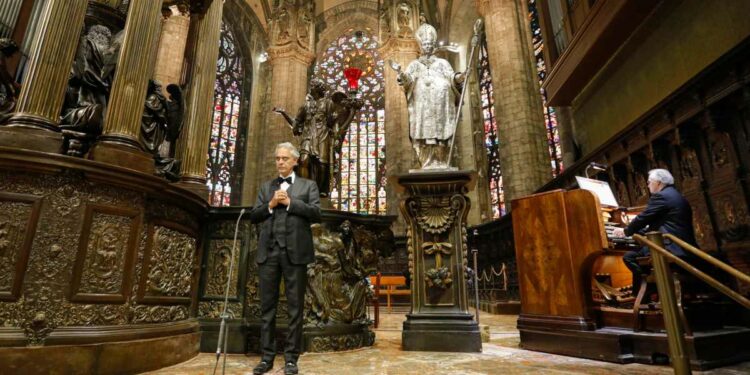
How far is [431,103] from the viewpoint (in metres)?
3.78

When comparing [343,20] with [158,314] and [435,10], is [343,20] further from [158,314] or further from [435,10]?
[158,314]

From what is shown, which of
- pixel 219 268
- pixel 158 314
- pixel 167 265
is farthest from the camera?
pixel 219 268

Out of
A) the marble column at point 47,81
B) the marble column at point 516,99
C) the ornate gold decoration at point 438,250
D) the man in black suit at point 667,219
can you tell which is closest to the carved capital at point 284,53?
the marble column at point 516,99

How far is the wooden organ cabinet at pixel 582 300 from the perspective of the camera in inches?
96.0

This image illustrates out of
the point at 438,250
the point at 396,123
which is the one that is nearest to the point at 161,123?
the point at 438,250

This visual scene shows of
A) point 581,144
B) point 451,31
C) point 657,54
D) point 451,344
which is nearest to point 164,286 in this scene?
point 451,344

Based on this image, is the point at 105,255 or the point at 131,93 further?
the point at 131,93

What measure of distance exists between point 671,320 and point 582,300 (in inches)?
55.3

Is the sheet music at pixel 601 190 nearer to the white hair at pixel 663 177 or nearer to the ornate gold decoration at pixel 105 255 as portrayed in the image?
the white hair at pixel 663 177

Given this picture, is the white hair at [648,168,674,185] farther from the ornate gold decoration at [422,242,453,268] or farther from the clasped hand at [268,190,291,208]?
the clasped hand at [268,190,291,208]

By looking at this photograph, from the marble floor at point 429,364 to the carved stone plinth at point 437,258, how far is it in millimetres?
194

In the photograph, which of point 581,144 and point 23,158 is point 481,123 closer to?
point 581,144

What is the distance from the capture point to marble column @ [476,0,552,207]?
32.0 feet

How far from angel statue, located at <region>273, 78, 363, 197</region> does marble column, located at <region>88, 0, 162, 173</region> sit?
171 cm
